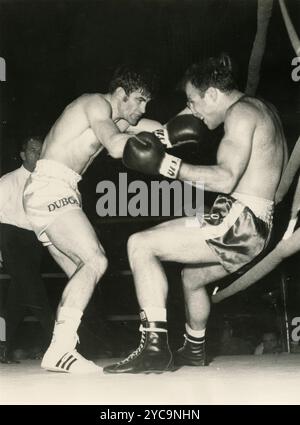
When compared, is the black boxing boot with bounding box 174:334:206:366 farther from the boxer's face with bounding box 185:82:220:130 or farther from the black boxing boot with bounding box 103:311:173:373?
the boxer's face with bounding box 185:82:220:130

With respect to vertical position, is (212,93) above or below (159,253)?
above

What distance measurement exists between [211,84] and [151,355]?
1.19 metres

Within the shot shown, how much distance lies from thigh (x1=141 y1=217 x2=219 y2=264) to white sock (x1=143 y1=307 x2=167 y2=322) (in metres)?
Answer: 0.22

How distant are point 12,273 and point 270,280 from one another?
1.42 meters

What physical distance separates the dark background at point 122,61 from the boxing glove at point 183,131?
2.46ft

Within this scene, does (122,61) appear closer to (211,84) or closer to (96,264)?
(211,84)

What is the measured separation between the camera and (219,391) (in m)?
2.34

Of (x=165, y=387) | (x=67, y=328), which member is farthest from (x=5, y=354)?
(x=165, y=387)

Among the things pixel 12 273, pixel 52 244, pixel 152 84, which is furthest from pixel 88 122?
pixel 12 273

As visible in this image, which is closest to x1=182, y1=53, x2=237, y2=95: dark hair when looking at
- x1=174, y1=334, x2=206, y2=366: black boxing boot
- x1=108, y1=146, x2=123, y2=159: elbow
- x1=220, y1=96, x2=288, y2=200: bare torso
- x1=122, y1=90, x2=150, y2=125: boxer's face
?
x1=220, y1=96, x2=288, y2=200: bare torso

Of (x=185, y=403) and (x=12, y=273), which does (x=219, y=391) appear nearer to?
(x=185, y=403)

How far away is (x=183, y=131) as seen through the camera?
122 inches

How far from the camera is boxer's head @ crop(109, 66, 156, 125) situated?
3092 mm

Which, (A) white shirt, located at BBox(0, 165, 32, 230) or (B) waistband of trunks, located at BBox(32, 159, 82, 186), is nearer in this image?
(B) waistband of trunks, located at BBox(32, 159, 82, 186)
